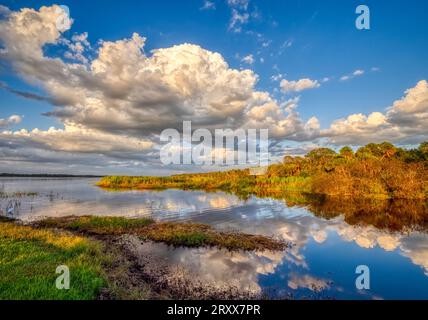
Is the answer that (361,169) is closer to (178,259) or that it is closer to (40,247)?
(178,259)

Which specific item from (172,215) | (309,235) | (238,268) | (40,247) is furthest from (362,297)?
(172,215)

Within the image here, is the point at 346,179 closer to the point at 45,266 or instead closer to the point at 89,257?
the point at 89,257

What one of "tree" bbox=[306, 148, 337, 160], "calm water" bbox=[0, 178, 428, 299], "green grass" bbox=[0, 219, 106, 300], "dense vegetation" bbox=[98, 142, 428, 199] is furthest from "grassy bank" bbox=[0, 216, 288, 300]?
"tree" bbox=[306, 148, 337, 160]

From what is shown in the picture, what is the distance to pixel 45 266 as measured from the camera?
1239 centimetres

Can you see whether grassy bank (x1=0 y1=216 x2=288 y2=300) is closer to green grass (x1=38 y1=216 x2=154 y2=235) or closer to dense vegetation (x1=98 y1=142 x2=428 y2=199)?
green grass (x1=38 y1=216 x2=154 y2=235)

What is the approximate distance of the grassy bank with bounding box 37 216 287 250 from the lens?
65.1ft

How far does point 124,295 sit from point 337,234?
71.4 ft

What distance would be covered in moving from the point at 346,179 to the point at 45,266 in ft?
213

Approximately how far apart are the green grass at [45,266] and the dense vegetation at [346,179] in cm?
5541

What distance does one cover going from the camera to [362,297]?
1202 centimetres

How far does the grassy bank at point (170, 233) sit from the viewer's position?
19.8 m

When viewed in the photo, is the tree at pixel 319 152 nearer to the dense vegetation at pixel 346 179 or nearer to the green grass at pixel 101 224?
the dense vegetation at pixel 346 179

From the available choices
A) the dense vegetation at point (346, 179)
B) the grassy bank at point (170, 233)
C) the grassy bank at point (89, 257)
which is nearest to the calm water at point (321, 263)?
the grassy bank at point (170, 233)

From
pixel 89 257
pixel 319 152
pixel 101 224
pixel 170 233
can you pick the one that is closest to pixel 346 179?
pixel 170 233
